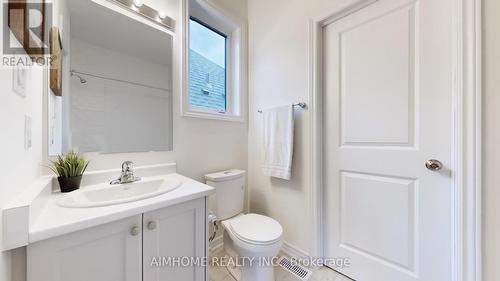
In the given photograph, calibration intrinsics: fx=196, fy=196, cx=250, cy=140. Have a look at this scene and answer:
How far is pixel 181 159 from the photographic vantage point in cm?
149

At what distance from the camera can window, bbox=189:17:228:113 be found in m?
1.71

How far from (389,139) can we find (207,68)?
1.57 m

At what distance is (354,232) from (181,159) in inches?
53.5

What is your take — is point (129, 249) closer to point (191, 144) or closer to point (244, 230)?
point (244, 230)

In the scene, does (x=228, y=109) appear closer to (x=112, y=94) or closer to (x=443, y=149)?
(x=112, y=94)

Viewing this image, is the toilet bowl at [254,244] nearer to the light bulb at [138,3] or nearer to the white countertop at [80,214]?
the white countertop at [80,214]

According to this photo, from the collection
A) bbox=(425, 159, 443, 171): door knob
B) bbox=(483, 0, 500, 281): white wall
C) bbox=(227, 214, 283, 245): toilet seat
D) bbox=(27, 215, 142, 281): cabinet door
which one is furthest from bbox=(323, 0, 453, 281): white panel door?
bbox=(27, 215, 142, 281): cabinet door

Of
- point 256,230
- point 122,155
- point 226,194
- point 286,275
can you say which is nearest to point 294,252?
point 286,275

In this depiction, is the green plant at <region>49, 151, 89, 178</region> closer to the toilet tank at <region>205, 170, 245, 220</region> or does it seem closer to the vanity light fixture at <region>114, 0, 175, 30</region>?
the toilet tank at <region>205, 170, 245, 220</region>

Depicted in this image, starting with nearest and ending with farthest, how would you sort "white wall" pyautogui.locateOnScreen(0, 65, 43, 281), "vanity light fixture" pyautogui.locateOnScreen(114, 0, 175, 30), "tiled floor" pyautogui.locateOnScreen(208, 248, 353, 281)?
"white wall" pyautogui.locateOnScreen(0, 65, 43, 281), "vanity light fixture" pyautogui.locateOnScreen(114, 0, 175, 30), "tiled floor" pyautogui.locateOnScreen(208, 248, 353, 281)

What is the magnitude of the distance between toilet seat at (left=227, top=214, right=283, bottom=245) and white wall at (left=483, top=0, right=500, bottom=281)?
956 millimetres

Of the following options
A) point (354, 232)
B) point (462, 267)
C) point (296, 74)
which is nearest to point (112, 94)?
point (296, 74)

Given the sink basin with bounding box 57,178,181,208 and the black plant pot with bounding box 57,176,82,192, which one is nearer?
the sink basin with bounding box 57,178,181,208

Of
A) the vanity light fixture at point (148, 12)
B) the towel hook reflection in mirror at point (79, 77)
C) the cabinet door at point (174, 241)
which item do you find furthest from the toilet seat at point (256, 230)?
the vanity light fixture at point (148, 12)
